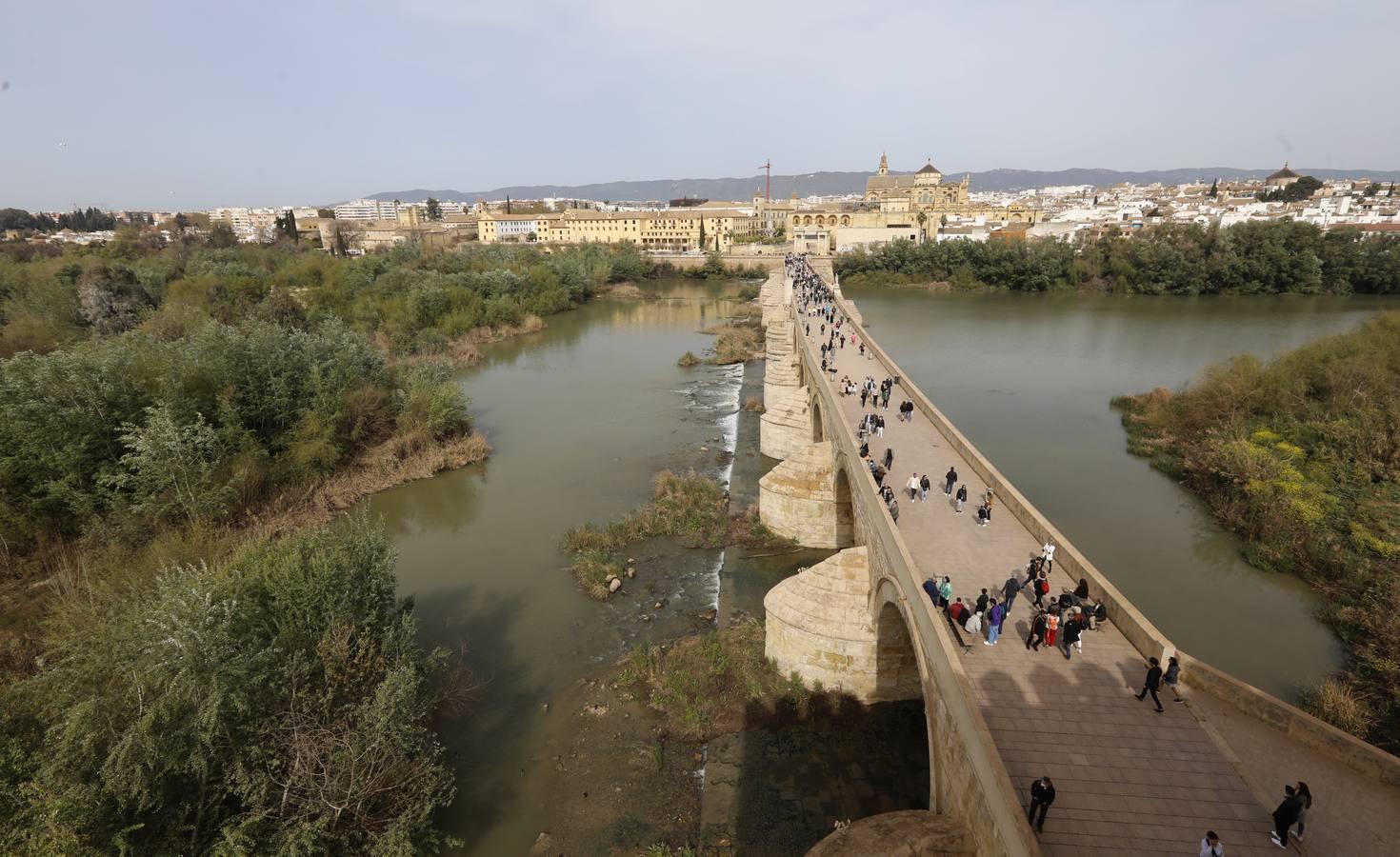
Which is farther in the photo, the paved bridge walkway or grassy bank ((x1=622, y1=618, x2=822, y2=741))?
grassy bank ((x1=622, y1=618, x2=822, y2=741))

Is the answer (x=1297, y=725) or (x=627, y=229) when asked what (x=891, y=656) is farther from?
(x=627, y=229)

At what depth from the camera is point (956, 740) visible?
5.69 m

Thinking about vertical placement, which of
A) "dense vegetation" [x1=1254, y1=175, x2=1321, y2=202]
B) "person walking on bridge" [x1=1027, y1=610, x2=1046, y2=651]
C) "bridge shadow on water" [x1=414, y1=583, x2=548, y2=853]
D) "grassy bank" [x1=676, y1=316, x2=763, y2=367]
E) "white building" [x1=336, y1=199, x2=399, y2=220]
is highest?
"white building" [x1=336, y1=199, x2=399, y2=220]

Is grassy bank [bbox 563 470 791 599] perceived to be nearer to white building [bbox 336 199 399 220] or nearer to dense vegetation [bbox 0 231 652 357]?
dense vegetation [bbox 0 231 652 357]

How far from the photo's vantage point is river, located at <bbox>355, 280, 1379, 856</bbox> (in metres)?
9.51

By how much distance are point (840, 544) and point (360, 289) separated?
31864 mm

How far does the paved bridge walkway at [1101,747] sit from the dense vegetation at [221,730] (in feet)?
18.1

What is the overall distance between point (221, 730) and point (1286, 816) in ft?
27.4

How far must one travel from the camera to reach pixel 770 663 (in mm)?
9352

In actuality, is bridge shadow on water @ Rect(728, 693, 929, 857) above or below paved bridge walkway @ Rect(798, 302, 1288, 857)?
below

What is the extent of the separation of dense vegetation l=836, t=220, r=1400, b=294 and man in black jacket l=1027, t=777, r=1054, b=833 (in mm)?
49425

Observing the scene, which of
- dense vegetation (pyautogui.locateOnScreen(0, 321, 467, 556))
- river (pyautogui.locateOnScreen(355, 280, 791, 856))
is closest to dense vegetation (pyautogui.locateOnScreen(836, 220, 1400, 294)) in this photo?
river (pyautogui.locateOnScreen(355, 280, 791, 856))

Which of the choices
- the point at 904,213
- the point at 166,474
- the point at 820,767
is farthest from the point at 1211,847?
the point at 904,213

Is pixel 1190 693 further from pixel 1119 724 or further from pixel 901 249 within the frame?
pixel 901 249
